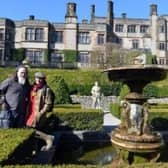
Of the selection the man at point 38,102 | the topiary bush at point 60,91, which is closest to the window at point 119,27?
the topiary bush at point 60,91

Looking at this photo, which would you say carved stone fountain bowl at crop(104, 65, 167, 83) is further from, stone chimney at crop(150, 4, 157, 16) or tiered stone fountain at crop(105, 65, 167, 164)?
stone chimney at crop(150, 4, 157, 16)

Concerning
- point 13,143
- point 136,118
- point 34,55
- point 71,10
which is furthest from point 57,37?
point 13,143

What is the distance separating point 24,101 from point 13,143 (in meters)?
1.46

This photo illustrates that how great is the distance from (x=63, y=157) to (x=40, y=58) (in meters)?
39.8

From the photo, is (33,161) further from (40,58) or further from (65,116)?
(40,58)

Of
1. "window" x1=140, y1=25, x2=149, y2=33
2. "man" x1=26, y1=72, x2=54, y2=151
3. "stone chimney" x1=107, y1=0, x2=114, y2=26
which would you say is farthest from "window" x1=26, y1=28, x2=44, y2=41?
"man" x1=26, y1=72, x2=54, y2=151

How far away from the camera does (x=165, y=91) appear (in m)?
31.7

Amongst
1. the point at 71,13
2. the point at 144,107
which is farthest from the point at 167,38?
the point at 144,107

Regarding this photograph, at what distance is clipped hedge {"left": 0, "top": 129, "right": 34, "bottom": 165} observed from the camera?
5.25m

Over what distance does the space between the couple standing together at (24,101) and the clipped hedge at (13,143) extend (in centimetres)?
63

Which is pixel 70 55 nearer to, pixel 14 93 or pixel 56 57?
pixel 56 57

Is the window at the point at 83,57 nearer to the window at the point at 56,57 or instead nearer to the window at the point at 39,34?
the window at the point at 56,57

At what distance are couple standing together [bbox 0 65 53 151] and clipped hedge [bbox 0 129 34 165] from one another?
2.08 feet

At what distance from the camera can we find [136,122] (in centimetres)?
708
